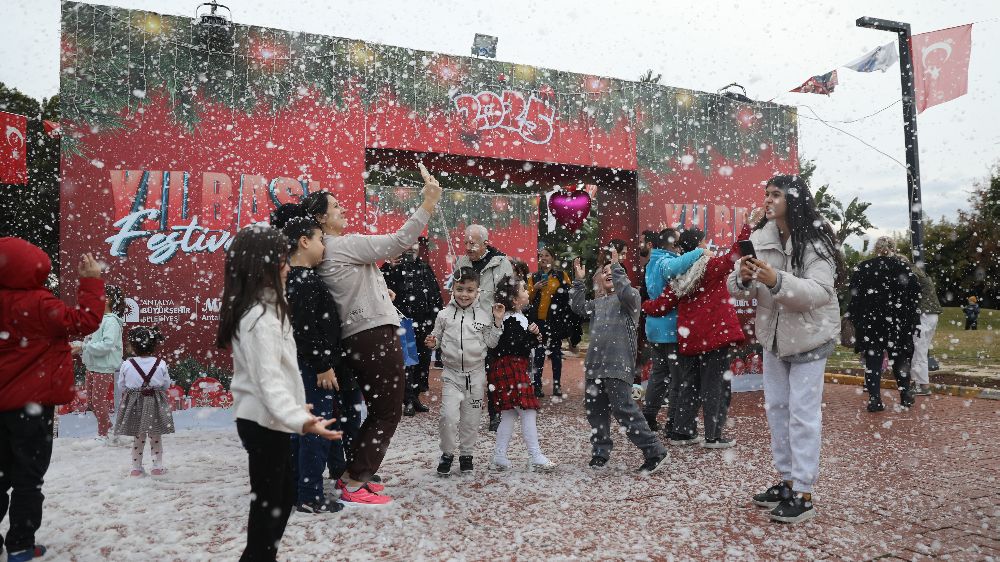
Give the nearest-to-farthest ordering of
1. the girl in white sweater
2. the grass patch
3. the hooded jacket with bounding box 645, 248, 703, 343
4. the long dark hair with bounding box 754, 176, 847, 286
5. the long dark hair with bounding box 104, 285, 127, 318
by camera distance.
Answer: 1. the girl in white sweater
2. the long dark hair with bounding box 754, 176, 847, 286
3. the hooded jacket with bounding box 645, 248, 703, 343
4. the long dark hair with bounding box 104, 285, 127, 318
5. the grass patch

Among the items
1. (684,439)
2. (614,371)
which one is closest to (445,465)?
(614,371)

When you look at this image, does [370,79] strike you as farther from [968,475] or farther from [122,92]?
[968,475]

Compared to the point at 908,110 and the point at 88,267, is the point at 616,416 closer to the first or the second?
the point at 88,267

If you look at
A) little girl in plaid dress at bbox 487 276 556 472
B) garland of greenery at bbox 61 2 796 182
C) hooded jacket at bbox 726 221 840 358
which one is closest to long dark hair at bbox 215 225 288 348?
hooded jacket at bbox 726 221 840 358

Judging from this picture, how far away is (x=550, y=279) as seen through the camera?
31.6 feet

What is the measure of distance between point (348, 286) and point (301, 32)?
530 centimetres

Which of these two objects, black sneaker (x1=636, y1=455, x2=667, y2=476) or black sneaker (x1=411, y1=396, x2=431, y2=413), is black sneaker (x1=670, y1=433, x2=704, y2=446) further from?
black sneaker (x1=411, y1=396, x2=431, y2=413)

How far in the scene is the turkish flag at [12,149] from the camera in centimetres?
783

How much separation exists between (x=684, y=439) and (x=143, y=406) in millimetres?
4411

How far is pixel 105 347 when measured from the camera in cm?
625

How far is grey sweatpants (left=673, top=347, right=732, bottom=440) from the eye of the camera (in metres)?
5.98

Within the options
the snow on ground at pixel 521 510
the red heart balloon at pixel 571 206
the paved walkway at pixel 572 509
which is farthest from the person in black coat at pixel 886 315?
the red heart balloon at pixel 571 206

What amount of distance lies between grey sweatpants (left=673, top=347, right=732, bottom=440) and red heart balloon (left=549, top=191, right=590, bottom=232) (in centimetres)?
574

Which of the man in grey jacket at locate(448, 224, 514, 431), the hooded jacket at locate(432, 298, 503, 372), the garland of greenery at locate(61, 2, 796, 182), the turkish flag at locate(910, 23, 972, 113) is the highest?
the turkish flag at locate(910, 23, 972, 113)
